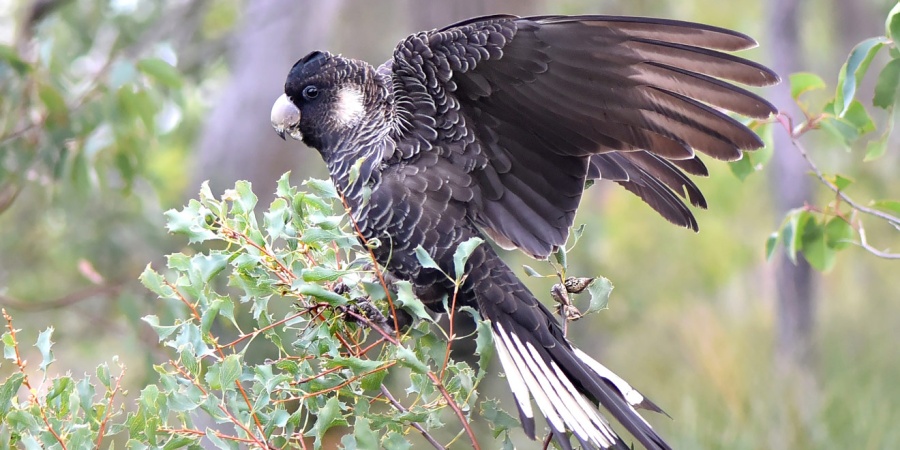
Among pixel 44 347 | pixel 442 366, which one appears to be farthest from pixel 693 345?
pixel 44 347

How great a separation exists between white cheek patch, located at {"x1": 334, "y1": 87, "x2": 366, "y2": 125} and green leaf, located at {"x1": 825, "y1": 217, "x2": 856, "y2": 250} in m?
1.35

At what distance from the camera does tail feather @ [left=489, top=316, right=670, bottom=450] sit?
1851 millimetres

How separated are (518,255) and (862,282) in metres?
3.00

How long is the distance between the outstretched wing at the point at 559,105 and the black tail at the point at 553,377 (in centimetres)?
16

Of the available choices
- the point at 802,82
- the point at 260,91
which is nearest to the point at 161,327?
the point at 802,82

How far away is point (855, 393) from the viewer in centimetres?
438

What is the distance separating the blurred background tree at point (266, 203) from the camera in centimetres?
362

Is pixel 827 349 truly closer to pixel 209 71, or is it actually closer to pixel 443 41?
pixel 443 41

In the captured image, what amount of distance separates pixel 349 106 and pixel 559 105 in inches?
26.4

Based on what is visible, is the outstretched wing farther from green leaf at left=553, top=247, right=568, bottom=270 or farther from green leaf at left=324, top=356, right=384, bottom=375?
green leaf at left=324, top=356, right=384, bottom=375

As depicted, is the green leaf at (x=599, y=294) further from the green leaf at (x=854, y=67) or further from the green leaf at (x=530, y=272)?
the green leaf at (x=854, y=67)

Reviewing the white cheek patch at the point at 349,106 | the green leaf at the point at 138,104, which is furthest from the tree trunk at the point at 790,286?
the green leaf at the point at 138,104

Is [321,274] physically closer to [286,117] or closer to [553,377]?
[553,377]

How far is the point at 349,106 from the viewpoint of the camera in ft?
8.37
